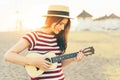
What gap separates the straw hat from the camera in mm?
4574

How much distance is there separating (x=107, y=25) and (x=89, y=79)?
→ 58.9m

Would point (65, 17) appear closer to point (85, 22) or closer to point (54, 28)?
point (54, 28)

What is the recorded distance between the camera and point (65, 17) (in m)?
4.57

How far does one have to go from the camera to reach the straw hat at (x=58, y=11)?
4.57 m

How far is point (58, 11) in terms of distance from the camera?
4594 millimetres

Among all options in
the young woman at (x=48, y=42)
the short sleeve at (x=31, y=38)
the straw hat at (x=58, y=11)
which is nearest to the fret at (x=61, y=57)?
the young woman at (x=48, y=42)

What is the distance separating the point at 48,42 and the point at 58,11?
0.35 m

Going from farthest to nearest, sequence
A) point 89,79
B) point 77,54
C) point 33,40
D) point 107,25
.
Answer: point 107,25 < point 89,79 < point 77,54 < point 33,40

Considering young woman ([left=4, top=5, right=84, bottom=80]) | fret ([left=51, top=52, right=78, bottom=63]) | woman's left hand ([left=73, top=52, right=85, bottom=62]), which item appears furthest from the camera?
woman's left hand ([left=73, top=52, right=85, bottom=62])

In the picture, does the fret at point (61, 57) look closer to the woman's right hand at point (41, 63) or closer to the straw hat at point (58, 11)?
the woman's right hand at point (41, 63)

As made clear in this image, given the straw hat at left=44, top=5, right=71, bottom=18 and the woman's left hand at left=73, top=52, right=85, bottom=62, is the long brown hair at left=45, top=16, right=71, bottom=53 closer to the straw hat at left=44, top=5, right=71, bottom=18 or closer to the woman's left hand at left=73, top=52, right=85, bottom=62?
the straw hat at left=44, top=5, right=71, bottom=18

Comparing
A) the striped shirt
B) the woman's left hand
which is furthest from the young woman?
the woman's left hand

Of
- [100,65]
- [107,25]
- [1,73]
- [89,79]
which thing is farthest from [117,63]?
[107,25]

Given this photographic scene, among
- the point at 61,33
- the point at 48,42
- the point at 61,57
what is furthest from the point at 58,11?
the point at 61,57
